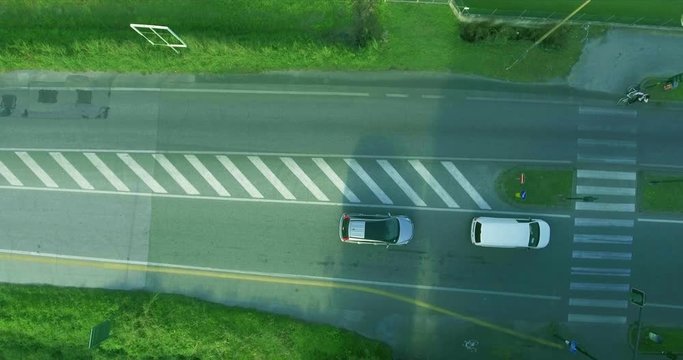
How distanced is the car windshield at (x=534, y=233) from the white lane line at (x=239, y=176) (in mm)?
13208

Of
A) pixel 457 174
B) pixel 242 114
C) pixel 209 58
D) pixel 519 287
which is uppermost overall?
pixel 209 58

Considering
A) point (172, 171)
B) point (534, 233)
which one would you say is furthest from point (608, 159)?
point (172, 171)

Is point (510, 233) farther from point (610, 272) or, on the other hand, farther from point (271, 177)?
point (271, 177)

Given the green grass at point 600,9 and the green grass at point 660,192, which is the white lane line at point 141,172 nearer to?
the green grass at point 600,9

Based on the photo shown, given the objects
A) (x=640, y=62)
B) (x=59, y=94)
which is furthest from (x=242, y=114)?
(x=640, y=62)

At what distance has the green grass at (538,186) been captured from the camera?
21875 mm

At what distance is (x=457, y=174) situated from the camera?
2208 cm

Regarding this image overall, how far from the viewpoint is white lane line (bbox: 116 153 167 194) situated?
22.6 m

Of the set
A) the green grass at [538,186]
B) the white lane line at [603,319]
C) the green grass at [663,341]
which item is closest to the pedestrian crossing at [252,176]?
the green grass at [538,186]

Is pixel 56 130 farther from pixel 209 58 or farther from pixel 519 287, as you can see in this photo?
pixel 519 287

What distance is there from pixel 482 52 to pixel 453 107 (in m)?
3.08

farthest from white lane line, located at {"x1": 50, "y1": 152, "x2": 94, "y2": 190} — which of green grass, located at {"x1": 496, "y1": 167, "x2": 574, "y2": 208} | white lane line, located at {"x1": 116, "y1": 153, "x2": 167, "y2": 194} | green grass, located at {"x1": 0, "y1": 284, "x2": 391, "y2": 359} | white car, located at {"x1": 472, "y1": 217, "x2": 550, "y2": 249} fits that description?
green grass, located at {"x1": 496, "y1": 167, "x2": 574, "y2": 208}

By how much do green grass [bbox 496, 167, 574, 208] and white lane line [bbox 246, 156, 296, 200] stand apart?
10.6 meters

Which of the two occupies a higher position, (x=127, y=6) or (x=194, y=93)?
(x=127, y=6)
